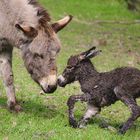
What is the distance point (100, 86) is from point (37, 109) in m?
1.51

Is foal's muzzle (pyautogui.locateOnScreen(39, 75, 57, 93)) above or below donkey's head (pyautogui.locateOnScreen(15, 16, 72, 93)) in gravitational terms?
below

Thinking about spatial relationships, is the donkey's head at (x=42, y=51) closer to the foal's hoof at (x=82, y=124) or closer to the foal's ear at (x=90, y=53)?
the foal's ear at (x=90, y=53)

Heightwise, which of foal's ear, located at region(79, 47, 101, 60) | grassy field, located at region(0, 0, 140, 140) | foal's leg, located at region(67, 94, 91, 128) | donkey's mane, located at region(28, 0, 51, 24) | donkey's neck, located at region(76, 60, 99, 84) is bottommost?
grassy field, located at region(0, 0, 140, 140)

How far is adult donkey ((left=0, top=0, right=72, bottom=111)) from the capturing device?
8.16 meters

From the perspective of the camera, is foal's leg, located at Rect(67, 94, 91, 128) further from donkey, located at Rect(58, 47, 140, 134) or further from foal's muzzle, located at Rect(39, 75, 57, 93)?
foal's muzzle, located at Rect(39, 75, 57, 93)

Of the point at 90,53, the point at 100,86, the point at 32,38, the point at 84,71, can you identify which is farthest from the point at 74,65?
the point at 32,38

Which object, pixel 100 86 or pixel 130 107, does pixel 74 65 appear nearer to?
pixel 100 86

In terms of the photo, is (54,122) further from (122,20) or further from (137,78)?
Result: (122,20)

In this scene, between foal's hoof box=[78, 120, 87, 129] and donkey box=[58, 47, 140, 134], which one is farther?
foal's hoof box=[78, 120, 87, 129]

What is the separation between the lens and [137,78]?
7938 millimetres

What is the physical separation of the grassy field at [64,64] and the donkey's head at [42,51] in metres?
0.72

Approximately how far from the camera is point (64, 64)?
14.1 metres

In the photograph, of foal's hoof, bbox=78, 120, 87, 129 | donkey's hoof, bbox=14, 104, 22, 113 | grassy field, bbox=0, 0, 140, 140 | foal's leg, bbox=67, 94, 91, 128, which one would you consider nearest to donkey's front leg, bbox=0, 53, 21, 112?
donkey's hoof, bbox=14, 104, 22, 113

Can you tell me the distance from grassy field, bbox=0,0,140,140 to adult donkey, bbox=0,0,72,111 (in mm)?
595
